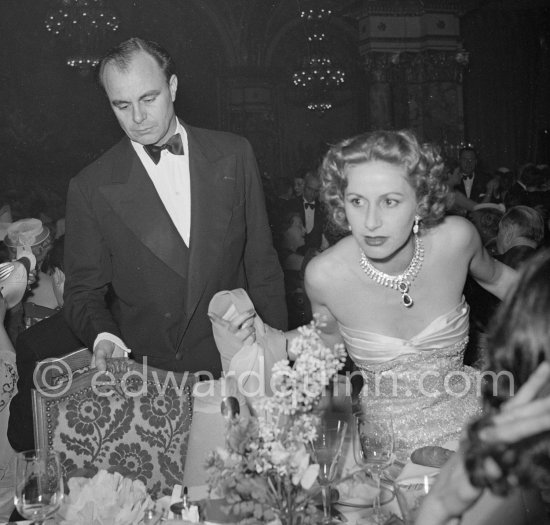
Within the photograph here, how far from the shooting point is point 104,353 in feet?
7.47

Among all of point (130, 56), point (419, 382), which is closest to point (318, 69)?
point (130, 56)

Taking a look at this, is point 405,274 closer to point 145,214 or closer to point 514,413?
point 145,214

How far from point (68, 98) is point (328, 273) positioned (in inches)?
401

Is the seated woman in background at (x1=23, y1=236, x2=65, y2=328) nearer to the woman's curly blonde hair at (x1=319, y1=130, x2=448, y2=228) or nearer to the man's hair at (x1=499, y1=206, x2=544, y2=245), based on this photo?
the woman's curly blonde hair at (x1=319, y1=130, x2=448, y2=228)

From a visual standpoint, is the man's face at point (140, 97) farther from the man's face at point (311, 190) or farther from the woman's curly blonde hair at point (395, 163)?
the man's face at point (311, 190)

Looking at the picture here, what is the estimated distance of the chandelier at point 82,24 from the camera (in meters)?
9.54

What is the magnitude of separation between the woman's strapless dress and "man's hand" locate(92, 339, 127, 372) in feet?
2.45

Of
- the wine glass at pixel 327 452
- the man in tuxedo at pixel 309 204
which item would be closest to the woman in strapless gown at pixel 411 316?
the wine glass at pixel 327 452

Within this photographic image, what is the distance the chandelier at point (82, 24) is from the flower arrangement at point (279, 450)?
29.0ft

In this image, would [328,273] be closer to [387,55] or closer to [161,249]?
[161,249]

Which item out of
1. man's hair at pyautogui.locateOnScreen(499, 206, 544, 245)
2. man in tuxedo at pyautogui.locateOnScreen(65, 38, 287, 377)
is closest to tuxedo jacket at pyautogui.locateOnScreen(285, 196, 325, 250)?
man's hair at pyautogui.locateOnScreen(499, 206, 544, 245)

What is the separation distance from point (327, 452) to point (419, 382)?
43.0 inches

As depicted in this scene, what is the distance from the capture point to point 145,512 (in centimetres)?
148

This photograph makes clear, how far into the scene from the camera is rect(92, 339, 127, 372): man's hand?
7.31 feet
